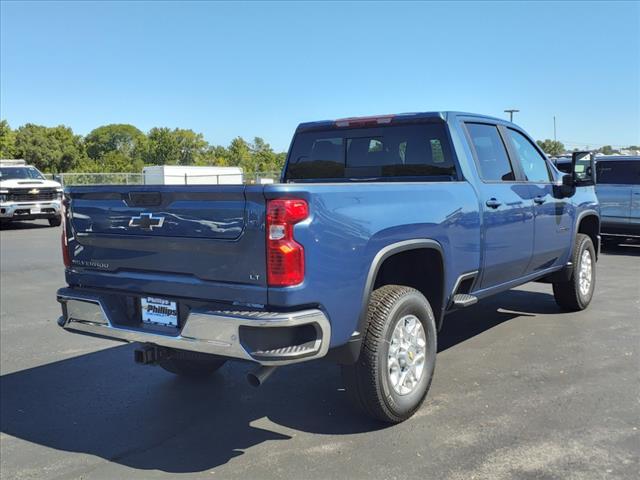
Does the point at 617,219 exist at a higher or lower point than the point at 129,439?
higher

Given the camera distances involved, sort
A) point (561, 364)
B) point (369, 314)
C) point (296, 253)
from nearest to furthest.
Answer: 1. point (296, 253)
2. point (369, 314)
3. point (561, 364)

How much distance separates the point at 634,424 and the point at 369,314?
1.85 m

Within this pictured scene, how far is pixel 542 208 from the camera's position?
5676mm

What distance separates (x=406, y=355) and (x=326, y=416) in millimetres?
703

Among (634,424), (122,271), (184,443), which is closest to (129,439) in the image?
(184,443)

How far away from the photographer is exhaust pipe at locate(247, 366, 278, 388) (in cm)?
331

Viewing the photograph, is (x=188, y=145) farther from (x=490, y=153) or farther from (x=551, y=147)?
(x=490, y=153)

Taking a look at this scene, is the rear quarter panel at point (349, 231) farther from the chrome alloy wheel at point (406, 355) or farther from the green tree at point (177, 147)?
the green tree at point (177, 147)

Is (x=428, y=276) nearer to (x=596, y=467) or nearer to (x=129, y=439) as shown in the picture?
(x=596, y=467)

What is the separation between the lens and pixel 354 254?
3447mm

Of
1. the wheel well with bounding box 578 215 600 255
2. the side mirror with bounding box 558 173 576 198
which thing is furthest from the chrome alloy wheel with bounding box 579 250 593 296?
the side mirror with bounding box 558 173 576 198

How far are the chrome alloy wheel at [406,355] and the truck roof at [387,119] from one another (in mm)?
1755

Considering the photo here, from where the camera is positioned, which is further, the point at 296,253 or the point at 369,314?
the point at 369,314

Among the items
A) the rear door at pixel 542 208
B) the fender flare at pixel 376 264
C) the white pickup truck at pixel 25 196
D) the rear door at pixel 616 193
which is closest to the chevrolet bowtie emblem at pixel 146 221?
the fender flare at pixel 376 264
